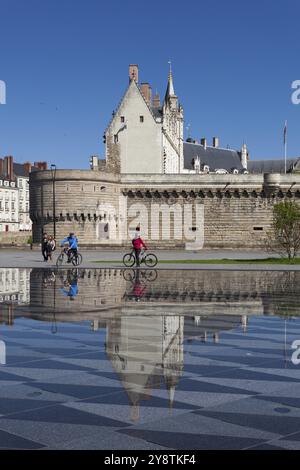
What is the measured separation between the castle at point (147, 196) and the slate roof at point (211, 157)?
24706 mm

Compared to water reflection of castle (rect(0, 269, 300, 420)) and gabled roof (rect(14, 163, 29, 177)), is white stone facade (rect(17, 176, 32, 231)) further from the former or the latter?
water reflection of castle (rect(0, 269, 300, 420))

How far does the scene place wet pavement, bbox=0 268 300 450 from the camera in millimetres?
5191

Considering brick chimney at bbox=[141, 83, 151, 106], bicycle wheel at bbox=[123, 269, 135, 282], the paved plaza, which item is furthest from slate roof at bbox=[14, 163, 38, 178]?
bicycle wheel at bbox=[123, 269, 135, 282]

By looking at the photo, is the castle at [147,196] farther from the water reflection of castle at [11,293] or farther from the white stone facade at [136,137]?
the water reflection of castle at [11,293]

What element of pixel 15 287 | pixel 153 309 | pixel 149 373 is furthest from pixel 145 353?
pixel 15 287

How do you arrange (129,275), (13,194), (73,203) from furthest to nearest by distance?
1. (13,194)
2. (73,203)
3. (129,275)

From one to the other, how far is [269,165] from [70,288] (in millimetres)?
86976

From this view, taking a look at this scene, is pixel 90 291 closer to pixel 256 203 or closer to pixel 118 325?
pixel 118 325

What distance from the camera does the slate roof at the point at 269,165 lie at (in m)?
99.4

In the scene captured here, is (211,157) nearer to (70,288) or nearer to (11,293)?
(70,288)

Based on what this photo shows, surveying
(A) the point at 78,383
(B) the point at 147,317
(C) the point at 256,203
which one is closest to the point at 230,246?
(C) the point at 256,203

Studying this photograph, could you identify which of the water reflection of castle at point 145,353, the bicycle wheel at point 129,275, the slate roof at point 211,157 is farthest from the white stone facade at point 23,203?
the water reflection of castle at point 145,353

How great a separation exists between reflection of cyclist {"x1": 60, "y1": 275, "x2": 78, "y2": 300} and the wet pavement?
3.61 ft

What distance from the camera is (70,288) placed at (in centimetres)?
1788
